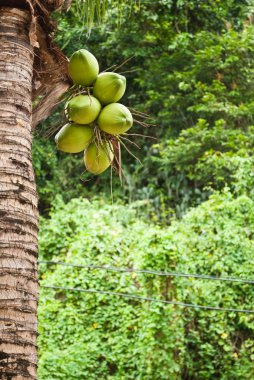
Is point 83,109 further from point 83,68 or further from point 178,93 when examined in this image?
point 178,93

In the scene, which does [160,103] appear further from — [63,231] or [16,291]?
[16,291]

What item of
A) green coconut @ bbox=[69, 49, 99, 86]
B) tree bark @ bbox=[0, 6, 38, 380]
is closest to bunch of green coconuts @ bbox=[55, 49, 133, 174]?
green coconut @ bbox=[69, 49, 99, 86]

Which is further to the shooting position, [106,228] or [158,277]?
[106,228]

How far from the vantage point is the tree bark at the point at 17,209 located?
1448mm

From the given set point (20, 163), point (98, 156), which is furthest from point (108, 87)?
point (20, 163)

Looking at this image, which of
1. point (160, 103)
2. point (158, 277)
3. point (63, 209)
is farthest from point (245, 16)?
point (158, 277)

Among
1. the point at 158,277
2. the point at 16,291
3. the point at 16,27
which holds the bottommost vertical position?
the point at 16,291

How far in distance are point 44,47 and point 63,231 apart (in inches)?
293

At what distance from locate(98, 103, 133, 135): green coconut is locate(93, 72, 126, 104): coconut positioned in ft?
0.11

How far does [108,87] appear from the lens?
2016mm

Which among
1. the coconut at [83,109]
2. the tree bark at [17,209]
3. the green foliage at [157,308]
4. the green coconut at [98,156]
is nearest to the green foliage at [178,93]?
the green foliage at [157,308]

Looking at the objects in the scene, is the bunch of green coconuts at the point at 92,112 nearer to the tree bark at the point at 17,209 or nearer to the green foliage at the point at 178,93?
the tree bark at the point at 17,209

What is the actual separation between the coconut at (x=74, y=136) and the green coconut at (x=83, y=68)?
0.15 metres

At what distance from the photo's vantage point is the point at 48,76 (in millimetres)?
2082
